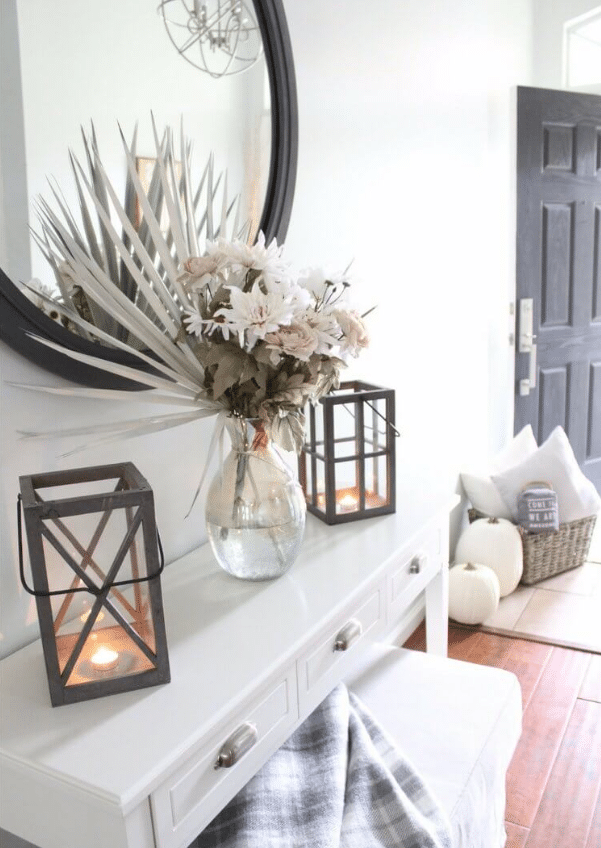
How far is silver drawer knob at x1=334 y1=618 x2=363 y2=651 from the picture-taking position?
56.0 inches

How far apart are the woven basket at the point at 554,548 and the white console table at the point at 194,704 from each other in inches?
64.8

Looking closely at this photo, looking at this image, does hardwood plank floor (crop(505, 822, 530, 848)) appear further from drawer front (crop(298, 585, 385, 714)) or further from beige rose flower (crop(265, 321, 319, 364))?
beige rose flower (crop(265, 321, 319, 364))

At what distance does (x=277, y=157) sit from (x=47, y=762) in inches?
51.4

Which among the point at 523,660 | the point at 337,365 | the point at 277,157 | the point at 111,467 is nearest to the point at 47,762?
the point at 111,467

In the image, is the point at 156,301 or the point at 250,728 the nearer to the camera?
the point at 250,728

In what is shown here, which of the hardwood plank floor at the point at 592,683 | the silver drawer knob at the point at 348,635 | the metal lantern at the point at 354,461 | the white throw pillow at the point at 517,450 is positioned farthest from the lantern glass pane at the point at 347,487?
the white throw pillow at the point at 517,450

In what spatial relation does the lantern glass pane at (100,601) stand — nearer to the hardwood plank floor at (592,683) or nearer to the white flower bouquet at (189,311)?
the white flower bouquet at (189,311)

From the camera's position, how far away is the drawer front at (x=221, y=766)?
1.04 meters

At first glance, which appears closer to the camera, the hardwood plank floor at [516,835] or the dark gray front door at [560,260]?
the hardwood plank floor at [516,835]

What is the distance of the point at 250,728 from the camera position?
1167 millimetres

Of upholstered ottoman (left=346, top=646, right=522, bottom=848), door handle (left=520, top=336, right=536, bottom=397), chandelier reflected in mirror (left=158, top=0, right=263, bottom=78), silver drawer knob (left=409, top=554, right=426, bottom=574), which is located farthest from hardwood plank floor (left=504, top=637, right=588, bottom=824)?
chandelier reflected in mirror (left=158, top=0, right=263, bottom=78)

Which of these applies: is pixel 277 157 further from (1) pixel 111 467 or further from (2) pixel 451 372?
(2) pixel 451 372

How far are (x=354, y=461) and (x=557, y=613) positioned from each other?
1.57 metres

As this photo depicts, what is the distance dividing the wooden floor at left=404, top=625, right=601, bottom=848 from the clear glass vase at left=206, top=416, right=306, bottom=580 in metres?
0.99
